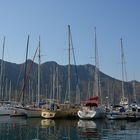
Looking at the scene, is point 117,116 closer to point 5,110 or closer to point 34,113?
point 34,113

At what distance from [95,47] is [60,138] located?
3996 centimetres

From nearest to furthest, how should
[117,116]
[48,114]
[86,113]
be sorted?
[86,113] < [117,116] < [48,114]

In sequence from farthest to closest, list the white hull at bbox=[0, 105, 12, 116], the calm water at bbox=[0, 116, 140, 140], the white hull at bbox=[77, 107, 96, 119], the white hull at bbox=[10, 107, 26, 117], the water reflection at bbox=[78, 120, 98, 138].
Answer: the white hull at bbox=[0, 105, 12, 116], the white hull at bbox=[10, 107, 26, 117], the white hull at bbox=[77, 107, 96, 119], the water reflection at bbox=[78, 120, 98, 138], the calm water at bbox=[0, 116, 140, 140]

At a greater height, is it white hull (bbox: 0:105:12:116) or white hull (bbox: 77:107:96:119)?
white hull (bbox: 0:105:12:116)

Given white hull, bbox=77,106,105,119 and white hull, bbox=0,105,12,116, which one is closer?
white hull, bbox=77,106,105,119

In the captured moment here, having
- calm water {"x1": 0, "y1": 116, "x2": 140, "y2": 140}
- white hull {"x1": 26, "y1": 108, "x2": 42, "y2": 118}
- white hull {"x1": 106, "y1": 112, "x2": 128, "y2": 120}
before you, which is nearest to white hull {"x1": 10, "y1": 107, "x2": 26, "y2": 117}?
white hull {"x1": 26, "y1": 108, "x2": 42, "y2": 118}

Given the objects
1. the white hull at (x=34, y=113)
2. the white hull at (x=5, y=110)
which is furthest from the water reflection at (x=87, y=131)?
the white hull at (x=5, y=110)

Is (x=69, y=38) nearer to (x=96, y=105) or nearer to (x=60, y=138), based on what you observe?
(x=96, y=105)

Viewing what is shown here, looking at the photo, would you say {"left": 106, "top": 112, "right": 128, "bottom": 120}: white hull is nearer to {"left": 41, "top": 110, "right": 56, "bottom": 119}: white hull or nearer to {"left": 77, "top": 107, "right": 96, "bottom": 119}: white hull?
{"left": 77, "top": 107, "right": 96, "bottom": 119}: white hull

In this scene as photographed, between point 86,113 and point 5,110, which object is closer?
point 86,113

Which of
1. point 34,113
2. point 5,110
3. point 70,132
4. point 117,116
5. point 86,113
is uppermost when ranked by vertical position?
point 5,110

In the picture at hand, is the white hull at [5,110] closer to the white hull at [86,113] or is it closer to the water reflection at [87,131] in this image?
the white hull at [86,113]

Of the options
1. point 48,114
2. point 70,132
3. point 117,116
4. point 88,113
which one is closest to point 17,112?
point 48,114

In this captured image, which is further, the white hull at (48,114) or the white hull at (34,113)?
the white hull at (34,113)
